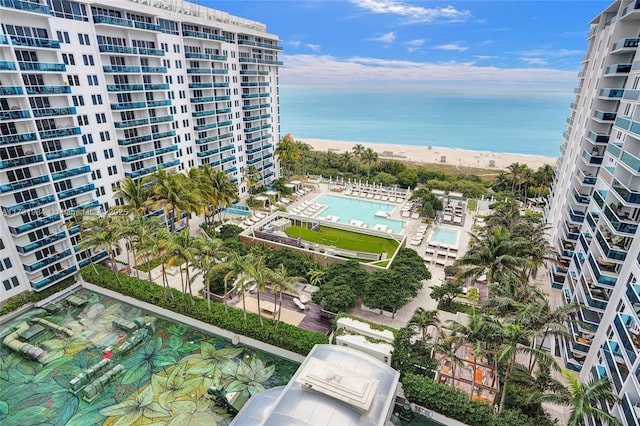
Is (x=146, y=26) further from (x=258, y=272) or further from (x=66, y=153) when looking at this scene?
(x=258, y=272)

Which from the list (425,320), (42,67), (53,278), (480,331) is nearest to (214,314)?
(425,320)

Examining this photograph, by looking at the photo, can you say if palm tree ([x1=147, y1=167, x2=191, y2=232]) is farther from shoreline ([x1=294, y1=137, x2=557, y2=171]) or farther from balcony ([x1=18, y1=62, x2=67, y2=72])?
shoreline ([x1=294, y1=137, x2=557, y2=171])

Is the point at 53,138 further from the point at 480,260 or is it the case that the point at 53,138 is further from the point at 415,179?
the point at 415,179

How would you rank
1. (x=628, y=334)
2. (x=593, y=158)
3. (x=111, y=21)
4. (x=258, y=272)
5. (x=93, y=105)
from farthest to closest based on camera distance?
(x=93, y=105) < (x=111, y=21) < (x=593, y=158) < (x=258, y=272) < (x=628, y=334)

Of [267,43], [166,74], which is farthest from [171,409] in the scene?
[267,43]

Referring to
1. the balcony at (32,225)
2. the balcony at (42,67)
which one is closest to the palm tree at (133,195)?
the balcony at (32,225)

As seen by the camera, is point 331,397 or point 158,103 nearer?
point 331,397

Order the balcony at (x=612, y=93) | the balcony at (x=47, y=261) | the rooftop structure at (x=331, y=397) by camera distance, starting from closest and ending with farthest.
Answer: the rooftop structure at (x=331, y=397) → the balcony at (x=612, y=93) → the balcony at (x=47, y=261)

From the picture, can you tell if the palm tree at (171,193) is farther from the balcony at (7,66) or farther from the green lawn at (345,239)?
the balcony at (7,66)
